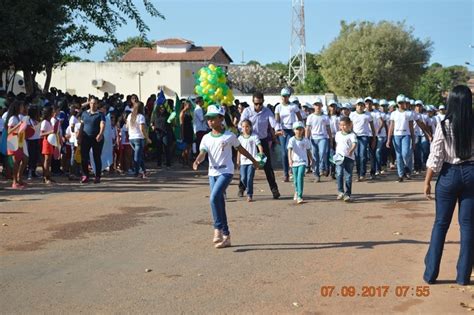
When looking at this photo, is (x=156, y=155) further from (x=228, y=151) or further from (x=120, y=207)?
(x=228, y=151)

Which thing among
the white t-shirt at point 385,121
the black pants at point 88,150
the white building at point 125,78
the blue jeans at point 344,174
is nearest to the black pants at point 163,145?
the black pants at point 88,150

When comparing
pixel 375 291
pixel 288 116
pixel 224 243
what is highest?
pixel 288 116

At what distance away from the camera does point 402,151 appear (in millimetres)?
16797

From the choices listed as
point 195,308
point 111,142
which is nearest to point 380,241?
point 195,308

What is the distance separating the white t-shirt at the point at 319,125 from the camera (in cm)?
1709

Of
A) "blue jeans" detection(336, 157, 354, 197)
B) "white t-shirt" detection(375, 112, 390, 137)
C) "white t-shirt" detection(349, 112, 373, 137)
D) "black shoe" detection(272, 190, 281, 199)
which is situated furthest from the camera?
"white t-shirt" detection(375, 112, 390, 137)

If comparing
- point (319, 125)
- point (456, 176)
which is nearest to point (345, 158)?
point (319, 125)

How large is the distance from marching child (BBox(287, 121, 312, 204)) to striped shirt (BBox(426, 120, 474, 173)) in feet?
19.0

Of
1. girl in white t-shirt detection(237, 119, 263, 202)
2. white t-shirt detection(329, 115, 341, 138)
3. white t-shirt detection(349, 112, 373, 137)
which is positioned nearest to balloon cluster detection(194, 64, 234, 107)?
white t-shirt detection(329, 115, 341, 138)

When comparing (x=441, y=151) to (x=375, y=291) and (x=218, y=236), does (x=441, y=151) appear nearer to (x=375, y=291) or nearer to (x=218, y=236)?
(x=375, y=291)

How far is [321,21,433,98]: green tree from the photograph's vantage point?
179 ft

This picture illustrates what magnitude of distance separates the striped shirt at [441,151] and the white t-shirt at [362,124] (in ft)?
33.1

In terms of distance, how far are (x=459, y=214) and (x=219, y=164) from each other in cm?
330

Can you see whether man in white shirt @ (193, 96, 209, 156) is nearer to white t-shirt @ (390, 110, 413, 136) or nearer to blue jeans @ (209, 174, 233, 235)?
white t-shirt @ (390, 110, 413, 136)
